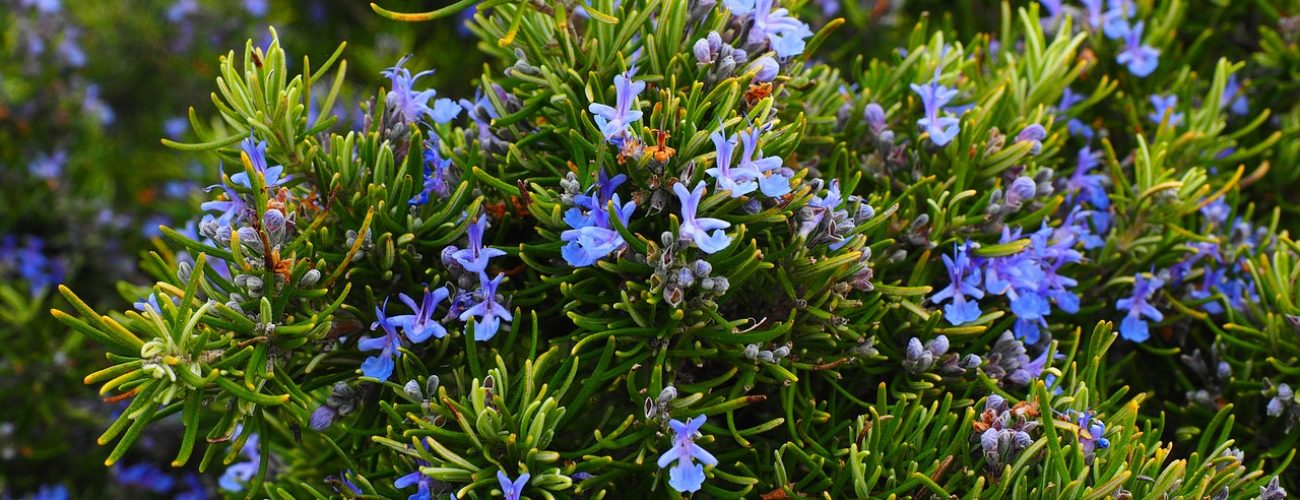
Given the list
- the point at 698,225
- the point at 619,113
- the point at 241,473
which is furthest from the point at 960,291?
the point at 241,473

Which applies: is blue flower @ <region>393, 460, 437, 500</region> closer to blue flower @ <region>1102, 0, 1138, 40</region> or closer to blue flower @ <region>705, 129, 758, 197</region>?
blue flower @ <region>705, 129, 758, 197</region>

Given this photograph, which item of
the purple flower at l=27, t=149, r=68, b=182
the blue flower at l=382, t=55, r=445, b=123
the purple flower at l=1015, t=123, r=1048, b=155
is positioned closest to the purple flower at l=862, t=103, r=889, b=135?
the purple flower at l=1015, t=123, r=1048, b=155

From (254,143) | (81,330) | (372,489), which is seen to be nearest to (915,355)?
(372,489)

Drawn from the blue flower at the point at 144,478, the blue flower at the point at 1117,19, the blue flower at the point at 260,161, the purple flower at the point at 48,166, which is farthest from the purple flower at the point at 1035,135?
the purple flower at the point at 48,166

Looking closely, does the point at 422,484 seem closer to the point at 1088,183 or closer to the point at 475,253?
the point at 475,253

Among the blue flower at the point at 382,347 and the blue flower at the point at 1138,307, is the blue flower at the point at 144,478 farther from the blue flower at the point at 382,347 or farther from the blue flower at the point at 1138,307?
the blue flower at the point at 1138,307
